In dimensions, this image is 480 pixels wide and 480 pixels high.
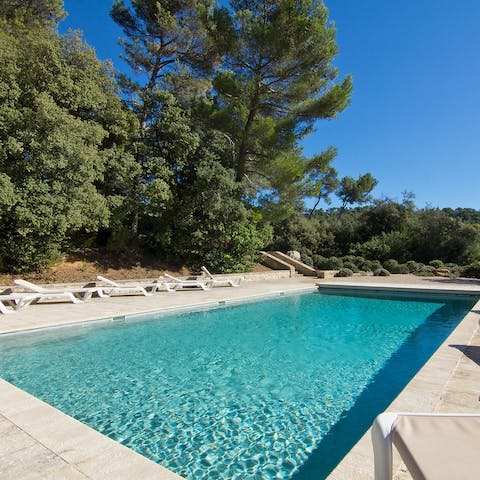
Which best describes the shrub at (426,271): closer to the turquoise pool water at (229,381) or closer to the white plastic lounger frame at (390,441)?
the turquoise pool water at (229,381)

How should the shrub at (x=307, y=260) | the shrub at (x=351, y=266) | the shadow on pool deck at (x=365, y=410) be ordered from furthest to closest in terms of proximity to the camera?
the shrub at (x=307, y=260), the shrub at (x=351, y=266), the shadow on pool deck at (x=365, y=410)

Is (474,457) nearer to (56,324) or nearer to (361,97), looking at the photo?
(56,324)

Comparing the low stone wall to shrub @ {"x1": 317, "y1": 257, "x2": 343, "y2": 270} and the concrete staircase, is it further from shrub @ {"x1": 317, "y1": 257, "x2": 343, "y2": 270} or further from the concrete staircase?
shrub @ {"x1": 317, "y1": 257, "x2": 343, "y2": 270}

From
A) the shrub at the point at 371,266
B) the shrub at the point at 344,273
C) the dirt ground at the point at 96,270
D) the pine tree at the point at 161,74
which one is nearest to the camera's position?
the dirt ground at the point at 96,270

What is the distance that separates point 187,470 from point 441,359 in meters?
3.77

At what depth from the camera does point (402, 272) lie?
839 inches

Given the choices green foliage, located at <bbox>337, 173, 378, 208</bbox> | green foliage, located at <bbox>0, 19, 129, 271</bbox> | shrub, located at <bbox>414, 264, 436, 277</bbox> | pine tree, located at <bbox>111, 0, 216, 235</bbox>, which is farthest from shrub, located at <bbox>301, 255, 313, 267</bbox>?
green foliage, located at <bbox>337, 173, 378, 208</bbox>

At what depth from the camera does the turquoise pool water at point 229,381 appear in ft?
11.2

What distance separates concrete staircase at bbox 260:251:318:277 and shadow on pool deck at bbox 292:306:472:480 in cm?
1296

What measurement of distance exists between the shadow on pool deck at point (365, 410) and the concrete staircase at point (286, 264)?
13.0 meters

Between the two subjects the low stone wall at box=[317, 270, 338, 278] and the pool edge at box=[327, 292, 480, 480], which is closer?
the pool edge at box=[327, 292, 480, 480]

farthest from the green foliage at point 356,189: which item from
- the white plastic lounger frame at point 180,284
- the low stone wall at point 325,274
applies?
the white plastic lounger frame at point 180,284

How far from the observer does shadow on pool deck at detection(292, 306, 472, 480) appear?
3.21 metres

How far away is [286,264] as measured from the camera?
2036 centimetres
